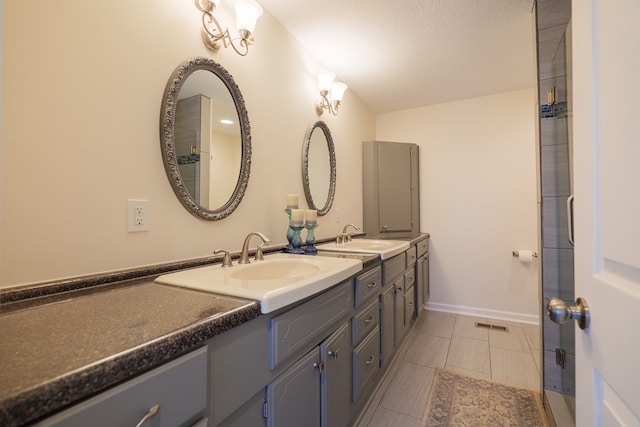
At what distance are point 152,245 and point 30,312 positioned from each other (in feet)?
1.41

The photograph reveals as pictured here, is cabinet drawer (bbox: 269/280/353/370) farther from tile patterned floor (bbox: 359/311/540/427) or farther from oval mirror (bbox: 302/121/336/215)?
oval mirror (bbox: 302/121/336/215)

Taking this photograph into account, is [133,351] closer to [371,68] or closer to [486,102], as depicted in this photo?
[371,68]

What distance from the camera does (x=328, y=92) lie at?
222 centimetres

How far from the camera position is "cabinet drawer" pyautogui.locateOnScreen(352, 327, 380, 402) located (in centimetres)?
137

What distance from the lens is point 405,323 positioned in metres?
2.30

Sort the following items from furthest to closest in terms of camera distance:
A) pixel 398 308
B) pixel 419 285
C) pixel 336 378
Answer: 1. pixel 419 285
2. pixel 398 308
3. pixel 336 378

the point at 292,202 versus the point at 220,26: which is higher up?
the point at 220,26

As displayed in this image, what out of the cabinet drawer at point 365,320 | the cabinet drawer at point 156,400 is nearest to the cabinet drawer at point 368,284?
the cabinet drawer at point 365,320

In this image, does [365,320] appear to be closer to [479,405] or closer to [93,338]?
[479,405]

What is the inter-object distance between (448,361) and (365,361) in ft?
3.38

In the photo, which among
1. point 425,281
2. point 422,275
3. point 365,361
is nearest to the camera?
point 365,361

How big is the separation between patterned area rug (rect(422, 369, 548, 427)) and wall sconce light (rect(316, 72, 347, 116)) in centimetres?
211

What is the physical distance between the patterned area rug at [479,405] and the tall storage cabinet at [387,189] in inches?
59.4

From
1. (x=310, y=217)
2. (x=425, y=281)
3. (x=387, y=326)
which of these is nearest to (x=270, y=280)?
(x=310, y=217)
